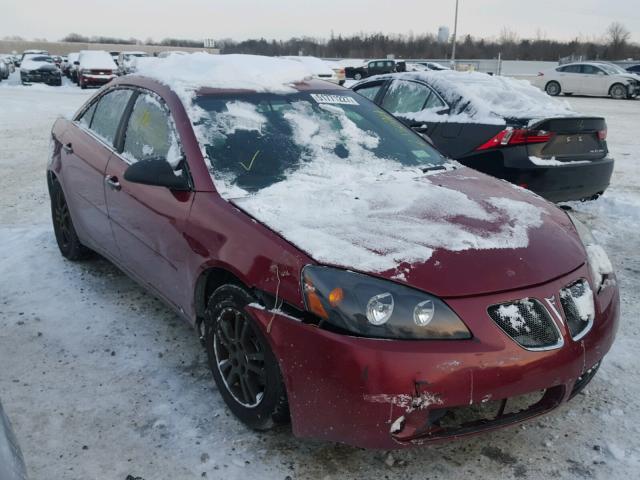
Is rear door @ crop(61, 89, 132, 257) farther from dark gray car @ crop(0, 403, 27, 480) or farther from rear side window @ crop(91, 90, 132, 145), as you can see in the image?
dark gray car @ crop(0, 403, 27, 480)

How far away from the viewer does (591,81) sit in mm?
23156

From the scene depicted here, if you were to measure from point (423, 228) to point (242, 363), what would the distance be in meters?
1.00

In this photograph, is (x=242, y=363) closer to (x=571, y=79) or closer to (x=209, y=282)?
(x=209, y=282)

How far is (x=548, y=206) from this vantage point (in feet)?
10.4

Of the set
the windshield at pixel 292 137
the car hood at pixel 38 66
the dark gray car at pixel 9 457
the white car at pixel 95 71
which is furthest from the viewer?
the car hood at pixel 38 66

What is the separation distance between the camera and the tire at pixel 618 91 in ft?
74.2

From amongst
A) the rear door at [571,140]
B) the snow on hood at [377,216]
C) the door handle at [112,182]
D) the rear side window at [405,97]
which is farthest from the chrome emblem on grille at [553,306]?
the rear side window at [405,97]

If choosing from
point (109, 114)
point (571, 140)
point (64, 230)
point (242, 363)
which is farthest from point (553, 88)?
point (242, 363)

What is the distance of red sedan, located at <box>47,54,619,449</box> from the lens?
7.04 ft

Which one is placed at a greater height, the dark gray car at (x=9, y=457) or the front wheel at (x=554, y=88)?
the dark gray car at (x=9, y=457)

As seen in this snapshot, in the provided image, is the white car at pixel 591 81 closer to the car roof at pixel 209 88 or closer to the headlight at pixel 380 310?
the car roof at pixel 209 88

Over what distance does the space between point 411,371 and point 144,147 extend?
215cm

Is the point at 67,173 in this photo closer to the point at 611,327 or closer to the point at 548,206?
the point at 548,206

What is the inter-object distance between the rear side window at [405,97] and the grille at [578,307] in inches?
162
